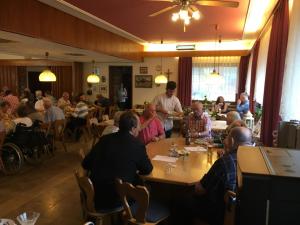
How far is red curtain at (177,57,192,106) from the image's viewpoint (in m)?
9.52

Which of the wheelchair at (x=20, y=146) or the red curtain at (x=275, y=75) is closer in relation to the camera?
the red curtain at (x=275, y=75)

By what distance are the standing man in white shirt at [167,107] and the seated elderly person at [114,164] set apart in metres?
2.54

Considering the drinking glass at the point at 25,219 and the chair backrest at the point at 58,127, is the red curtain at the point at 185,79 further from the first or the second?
the drinking glass at the point at 25,219

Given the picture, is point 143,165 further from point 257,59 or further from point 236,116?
point 257,59

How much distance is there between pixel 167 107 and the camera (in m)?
5.18

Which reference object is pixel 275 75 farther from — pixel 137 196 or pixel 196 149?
pixel 137 196

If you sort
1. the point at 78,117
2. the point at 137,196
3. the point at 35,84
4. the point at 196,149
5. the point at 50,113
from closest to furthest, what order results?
the point at 137,196 → the point at 196,149 → the point at 50,113 → the point at 78,117 → the point at 35,84

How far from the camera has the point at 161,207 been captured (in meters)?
2.53

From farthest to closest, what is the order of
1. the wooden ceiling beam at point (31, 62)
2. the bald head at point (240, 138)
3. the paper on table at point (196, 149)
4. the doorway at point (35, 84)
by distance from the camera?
the doorway at point (35, 84)
the wooden ceiling beam at point (31, 62)
the paper on table at point (196, 149)
the bald head at point (240, 138)

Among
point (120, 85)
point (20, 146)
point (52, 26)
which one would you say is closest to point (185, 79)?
point (120, 85)

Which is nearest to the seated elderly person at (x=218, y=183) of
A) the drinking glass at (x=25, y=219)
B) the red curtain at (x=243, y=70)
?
the drinking glass at (x=25, y=219)

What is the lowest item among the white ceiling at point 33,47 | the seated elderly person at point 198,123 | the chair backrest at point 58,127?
the chair backrest at point 58,127

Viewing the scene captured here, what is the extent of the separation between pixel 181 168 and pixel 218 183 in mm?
622

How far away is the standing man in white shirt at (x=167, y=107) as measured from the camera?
5.05 m
